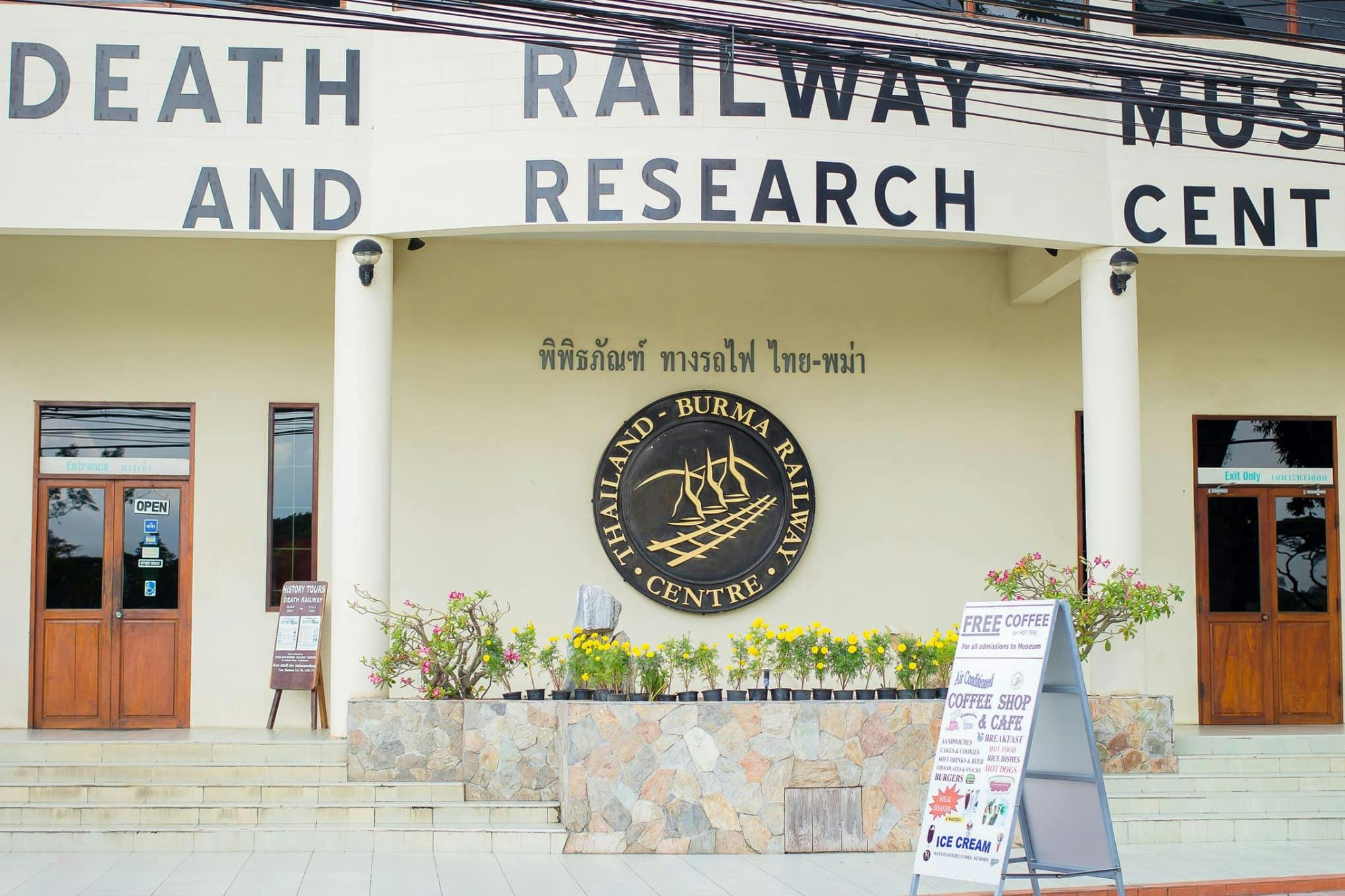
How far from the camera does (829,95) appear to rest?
11219 millimetres

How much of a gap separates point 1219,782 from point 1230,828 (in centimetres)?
68

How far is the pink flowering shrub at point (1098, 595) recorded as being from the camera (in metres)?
11.1

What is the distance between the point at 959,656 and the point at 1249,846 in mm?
3578

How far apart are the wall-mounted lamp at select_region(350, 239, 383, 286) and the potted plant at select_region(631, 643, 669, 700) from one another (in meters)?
3.64

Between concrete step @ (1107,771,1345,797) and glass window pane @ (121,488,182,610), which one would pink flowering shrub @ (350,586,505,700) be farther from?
concrete step @ (1107,771,1345,797)

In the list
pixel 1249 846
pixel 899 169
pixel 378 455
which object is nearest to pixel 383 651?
pixel 378 455

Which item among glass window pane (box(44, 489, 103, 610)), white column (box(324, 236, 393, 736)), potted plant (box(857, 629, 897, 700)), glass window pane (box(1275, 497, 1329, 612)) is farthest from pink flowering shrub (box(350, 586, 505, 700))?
glass window pane (box(1275, 497, 1329, 612))

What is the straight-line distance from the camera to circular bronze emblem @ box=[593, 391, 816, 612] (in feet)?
43.7

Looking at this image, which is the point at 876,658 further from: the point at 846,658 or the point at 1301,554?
the point at 1301,554

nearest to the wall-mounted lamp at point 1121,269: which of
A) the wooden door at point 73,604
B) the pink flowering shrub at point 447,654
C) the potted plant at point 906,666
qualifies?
the potted plant at point 906,666

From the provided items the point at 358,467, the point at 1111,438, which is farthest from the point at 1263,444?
the point at 358,467

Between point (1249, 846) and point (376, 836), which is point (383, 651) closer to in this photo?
point (376, 836)

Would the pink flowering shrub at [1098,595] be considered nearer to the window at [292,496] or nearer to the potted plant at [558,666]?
the potted plant at [558,666]

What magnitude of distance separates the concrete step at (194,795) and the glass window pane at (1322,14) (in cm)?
1014
